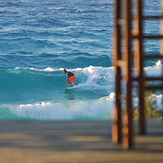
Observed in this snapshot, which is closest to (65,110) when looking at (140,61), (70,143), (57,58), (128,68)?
A: (70,143)

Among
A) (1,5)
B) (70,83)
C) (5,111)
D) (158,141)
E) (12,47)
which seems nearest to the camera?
(158,141)

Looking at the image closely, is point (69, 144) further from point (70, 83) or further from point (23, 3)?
point (23, 3)

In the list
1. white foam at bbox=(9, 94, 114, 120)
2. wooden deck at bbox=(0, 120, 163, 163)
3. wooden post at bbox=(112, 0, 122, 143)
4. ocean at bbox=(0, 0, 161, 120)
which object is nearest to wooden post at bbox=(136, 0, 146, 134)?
A: wooden post at bbox=(112, 0, 122, 143)

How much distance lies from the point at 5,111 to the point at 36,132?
705 centimetres

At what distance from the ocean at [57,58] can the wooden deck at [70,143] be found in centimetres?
321

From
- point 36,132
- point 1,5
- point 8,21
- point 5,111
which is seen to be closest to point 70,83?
point 5,111

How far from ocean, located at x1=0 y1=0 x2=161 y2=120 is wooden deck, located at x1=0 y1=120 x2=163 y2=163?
3.21 metres

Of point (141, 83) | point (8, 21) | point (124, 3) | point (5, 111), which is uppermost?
point (8, 21)

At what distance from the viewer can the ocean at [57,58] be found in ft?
33.1

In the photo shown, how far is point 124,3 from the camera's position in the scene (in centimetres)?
269

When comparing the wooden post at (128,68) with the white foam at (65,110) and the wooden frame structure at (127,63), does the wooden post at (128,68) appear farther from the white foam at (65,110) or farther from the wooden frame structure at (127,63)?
the white foam at (65,110)

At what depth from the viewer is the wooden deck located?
2709 mm

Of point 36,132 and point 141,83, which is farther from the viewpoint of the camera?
point 36,132

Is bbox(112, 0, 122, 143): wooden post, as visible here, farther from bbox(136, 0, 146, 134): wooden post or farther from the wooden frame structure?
bbox(136, 0, 146, 134): wooden post
